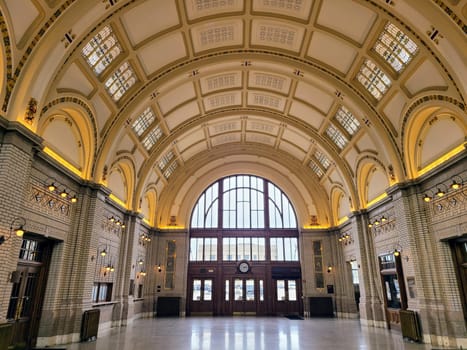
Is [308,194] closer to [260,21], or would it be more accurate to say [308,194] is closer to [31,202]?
[260,21]

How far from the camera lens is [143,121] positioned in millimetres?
14984

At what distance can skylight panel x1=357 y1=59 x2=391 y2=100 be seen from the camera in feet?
38.2

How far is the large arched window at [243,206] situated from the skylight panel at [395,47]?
1380cm

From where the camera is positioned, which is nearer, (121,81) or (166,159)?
(121,81)

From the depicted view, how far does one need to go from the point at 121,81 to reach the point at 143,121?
121 inches

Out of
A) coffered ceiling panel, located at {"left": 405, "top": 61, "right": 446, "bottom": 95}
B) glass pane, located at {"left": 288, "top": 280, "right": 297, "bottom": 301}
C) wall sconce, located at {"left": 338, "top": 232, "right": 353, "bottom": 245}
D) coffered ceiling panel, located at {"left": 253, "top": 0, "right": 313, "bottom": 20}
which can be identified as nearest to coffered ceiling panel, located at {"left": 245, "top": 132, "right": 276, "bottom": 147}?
wall sconce, located at {"left": 338, "top": 232, "right": 353, "bottom": 245}

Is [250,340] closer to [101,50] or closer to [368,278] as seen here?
[368,278]

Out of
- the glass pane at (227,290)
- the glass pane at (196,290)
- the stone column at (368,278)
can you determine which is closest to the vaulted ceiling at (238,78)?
the stone column at (368,278)

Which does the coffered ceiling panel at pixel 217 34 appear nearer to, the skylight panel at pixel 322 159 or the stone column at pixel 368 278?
the skylight panel at pixel 322 159

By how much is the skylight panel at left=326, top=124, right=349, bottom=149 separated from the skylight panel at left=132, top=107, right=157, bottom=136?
938 cm

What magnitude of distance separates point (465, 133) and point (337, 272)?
13.2 meters

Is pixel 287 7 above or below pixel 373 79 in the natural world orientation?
above

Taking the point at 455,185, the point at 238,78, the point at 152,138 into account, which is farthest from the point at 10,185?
the point at 455,185

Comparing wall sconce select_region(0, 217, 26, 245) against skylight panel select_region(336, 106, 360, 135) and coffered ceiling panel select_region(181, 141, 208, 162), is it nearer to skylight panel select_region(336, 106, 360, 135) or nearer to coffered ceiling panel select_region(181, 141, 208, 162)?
coffered ceiling panel select_region(181, 141, 208, 162)
